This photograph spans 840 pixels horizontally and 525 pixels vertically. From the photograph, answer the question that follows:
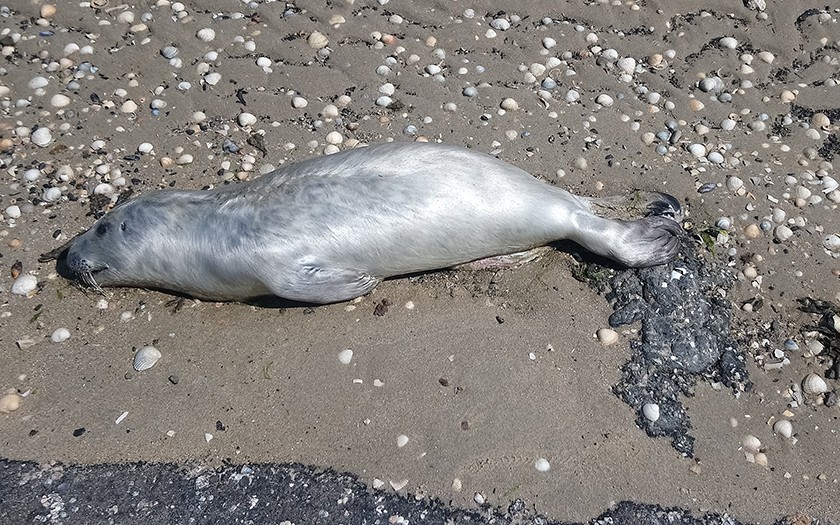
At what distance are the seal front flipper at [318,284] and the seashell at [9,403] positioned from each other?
4.60ft

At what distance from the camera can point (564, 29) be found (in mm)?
5094

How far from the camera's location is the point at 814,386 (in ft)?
11.3

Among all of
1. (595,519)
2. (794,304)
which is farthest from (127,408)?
(794,304)

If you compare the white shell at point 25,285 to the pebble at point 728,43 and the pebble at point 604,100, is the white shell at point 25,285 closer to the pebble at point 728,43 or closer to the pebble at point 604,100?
the pebble at point 604,100

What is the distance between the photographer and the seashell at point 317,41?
501 cm

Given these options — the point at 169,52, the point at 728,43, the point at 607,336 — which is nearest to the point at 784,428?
the point at 607,336

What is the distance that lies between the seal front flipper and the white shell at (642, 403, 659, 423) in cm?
158

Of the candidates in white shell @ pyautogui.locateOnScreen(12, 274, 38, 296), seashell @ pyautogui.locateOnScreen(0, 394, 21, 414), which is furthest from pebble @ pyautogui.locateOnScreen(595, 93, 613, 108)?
seashell @ pyautogui.locateOnScreen(0, 394, 21, 414)

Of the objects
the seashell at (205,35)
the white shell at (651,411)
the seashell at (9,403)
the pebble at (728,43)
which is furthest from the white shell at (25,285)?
the pebble at (728,43)

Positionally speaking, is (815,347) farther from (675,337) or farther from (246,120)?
(246,120)

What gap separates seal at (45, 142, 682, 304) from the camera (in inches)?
137

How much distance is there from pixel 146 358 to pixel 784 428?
10.7 ft

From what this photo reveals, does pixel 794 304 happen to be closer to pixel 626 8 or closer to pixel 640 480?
pixel 640 480

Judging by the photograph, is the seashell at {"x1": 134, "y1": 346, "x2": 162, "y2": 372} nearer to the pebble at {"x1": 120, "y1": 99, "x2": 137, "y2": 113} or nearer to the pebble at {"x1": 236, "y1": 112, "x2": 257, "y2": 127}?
the pebble at {"x1": 236, "y1": 112, "x2": 257, "y2": 127}
